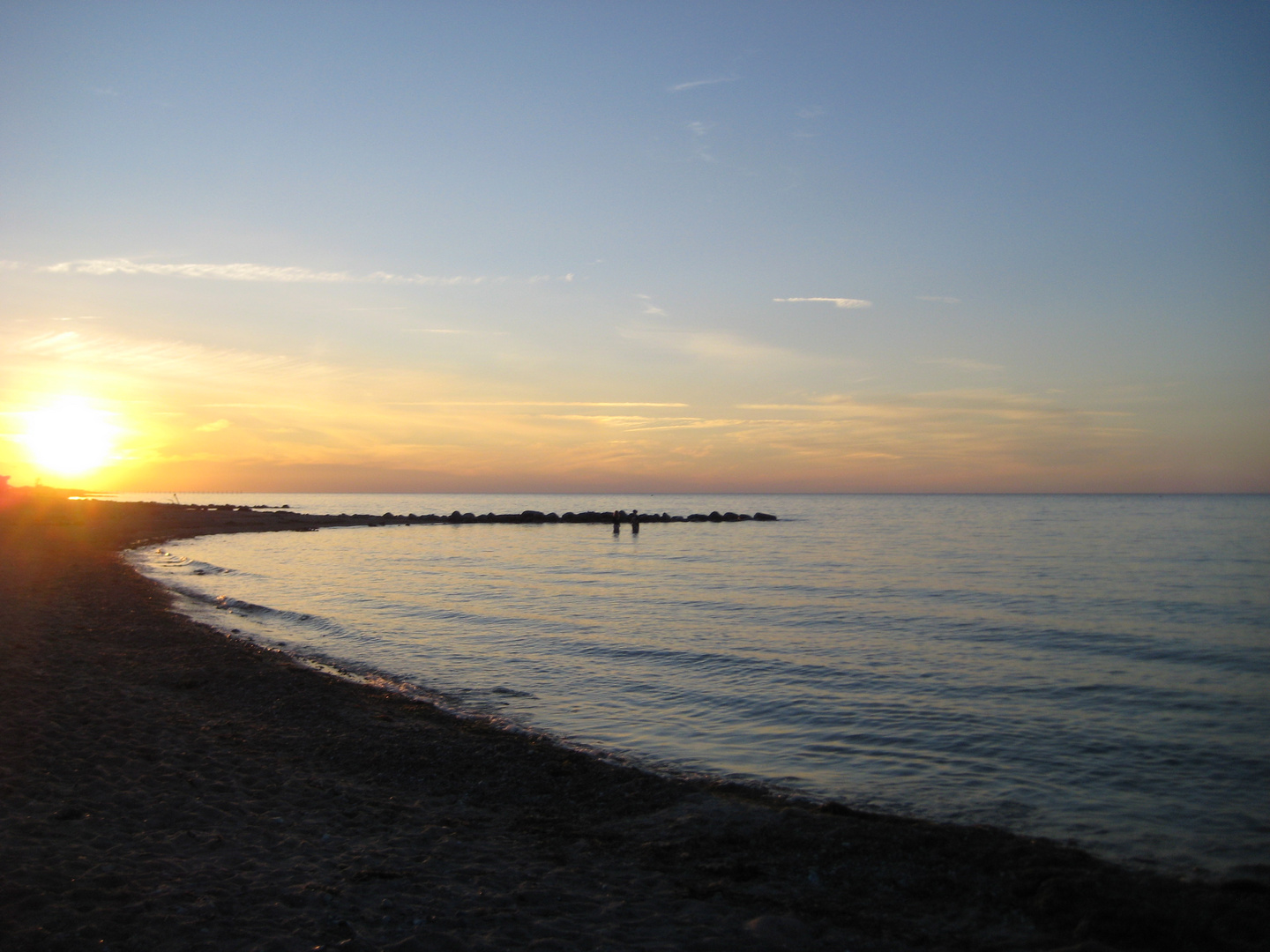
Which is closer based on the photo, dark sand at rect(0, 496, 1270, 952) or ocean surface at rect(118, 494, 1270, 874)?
dark sand at rect(0, 496, 1270, 952)

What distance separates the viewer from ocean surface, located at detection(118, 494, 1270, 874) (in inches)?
370

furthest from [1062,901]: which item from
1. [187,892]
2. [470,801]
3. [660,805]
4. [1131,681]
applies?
[1131,681]

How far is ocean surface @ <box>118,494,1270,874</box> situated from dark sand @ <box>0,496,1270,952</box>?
127 centimetres

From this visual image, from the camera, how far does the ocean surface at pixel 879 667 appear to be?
370 inches

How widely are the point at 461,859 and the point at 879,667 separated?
37.7 feet

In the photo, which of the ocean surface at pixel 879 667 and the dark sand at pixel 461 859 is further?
the ocean surface at pixel 879 667

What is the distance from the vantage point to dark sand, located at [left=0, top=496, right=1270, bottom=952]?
18.9 ft

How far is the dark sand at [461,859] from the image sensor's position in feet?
18.9

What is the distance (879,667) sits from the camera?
53.5 ft

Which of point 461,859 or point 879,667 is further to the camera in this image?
point 879,667

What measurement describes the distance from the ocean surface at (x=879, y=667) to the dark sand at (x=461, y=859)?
127cm

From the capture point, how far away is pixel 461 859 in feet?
23.6

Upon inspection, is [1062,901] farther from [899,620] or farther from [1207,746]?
[899,620]

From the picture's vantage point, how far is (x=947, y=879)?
22.6ft
